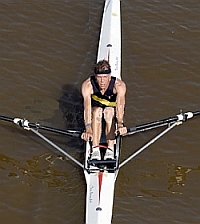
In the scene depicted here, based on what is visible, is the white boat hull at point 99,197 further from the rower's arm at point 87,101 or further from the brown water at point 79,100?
the rower's arm at point 87,101

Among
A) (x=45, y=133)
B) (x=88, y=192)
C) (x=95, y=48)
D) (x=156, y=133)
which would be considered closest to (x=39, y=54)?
(x=95, y=48)

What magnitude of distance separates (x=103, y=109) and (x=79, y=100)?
54.8 inches

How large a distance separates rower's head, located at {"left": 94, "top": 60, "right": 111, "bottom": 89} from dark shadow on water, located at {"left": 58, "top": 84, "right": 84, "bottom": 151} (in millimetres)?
1378

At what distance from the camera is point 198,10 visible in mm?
12391

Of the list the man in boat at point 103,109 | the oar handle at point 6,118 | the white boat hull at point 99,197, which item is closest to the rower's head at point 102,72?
the man in boat at point 103,109

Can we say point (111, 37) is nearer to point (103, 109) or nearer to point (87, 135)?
point (103, 109)

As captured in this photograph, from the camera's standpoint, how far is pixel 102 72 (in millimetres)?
8555

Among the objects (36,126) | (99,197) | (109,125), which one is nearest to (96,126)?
(109,125)

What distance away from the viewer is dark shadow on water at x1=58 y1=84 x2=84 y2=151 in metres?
9.73

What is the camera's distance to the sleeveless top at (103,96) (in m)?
8.98

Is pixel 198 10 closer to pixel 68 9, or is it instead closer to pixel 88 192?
pixel 68 9

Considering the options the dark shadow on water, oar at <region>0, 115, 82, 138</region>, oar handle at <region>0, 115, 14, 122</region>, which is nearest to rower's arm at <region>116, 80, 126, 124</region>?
oar at <region>0, 115, 82, 138</region>

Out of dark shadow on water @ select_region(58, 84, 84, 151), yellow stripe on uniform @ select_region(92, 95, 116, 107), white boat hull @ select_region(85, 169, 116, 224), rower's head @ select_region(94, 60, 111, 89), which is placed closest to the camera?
white boat hull @ select_region(85, 169, 116, 224)

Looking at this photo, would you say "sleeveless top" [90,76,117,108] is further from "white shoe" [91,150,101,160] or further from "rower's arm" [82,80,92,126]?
"white shoe" [91,150,101,160]
